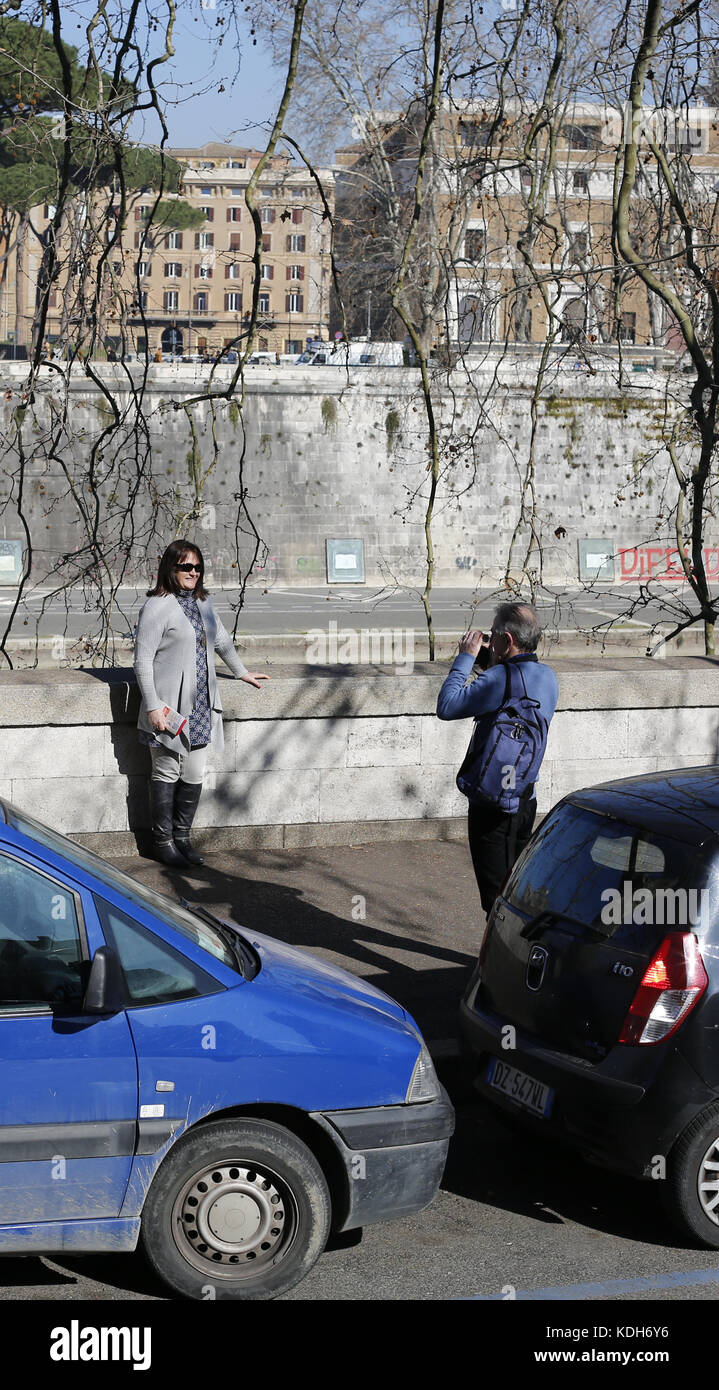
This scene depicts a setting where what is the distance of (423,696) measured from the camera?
8.65m

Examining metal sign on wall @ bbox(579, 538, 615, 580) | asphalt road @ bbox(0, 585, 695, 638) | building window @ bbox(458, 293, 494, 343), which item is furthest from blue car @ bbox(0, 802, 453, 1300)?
metal sign on wall @ bbox(579, 538, 615, 580)

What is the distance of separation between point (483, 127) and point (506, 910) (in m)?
9.24

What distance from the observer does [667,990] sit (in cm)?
423

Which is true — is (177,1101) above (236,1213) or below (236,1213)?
above

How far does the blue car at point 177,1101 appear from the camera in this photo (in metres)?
3.65

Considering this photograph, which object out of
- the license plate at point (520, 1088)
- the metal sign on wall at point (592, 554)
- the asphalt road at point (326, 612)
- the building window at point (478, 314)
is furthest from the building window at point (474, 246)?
the metal sign on wall at point (592, 554)

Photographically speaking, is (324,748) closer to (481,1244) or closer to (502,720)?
(502,720)

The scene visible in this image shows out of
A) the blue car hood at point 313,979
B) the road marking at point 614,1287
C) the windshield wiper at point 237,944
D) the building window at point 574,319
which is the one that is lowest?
the road marking at point 614,1287

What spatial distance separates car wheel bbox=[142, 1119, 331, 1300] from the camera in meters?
3.76

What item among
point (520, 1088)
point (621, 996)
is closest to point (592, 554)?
point (520, 1088)

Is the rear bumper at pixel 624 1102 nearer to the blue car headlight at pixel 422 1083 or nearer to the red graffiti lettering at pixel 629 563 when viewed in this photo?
the blue car headlight at pixel 422 1083

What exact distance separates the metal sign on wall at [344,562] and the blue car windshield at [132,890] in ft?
102

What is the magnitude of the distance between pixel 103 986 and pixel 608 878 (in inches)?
73.0
